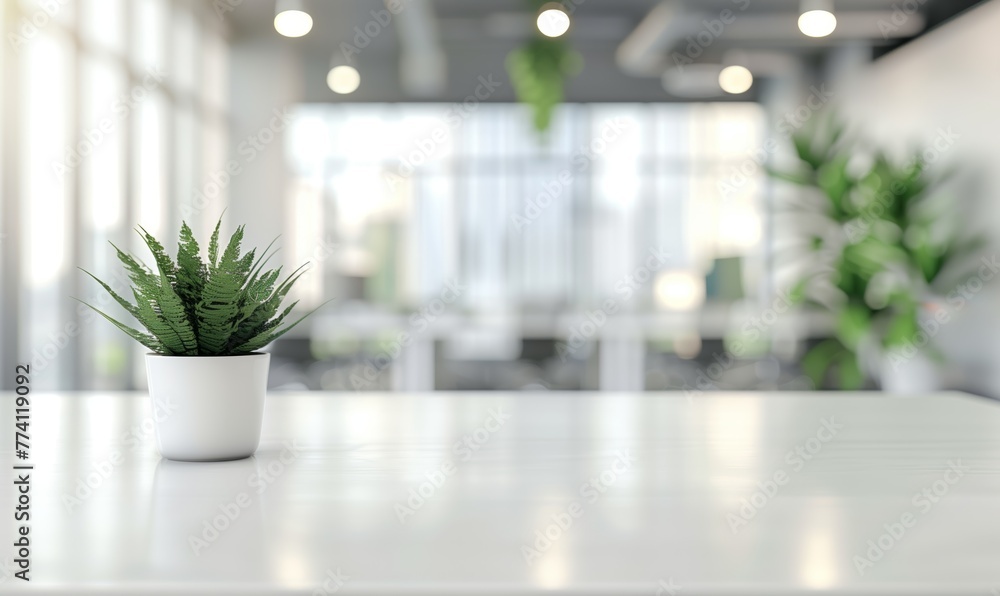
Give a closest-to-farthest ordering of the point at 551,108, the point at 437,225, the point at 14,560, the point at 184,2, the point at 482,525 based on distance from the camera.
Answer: the point at 14,560
the point at 482,525
the point at 551,108
the point at 184,2
the point at 437,225

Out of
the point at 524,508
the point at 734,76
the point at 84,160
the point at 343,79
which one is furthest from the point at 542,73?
the point at 524,508

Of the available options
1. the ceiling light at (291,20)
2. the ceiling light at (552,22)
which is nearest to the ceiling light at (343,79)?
the ceiling light at (291,20)

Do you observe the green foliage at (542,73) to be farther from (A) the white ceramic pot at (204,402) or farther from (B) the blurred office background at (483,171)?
(A) the white ceramic pot at (204,402)

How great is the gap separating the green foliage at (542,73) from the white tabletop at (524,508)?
479 centimetres

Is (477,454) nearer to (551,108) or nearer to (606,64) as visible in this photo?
(551,108)

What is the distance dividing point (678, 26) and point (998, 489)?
6028mm

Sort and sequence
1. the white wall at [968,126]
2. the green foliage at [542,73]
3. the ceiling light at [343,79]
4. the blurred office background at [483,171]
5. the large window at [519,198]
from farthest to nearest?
1. the large window at [519,198]
2. the ceiling light at [343,79]
3. the green foliage at [542,73]
4. the blurred office background at [483,171]
5. the white wall at [968,126]

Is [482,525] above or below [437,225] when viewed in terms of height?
below

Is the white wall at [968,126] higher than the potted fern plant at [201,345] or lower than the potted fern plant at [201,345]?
higher

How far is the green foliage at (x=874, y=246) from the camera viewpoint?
4641mm

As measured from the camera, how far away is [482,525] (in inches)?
30.1

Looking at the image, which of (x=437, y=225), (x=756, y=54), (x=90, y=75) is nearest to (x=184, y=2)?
(x=90, y=75)

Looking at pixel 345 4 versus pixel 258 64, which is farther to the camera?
pixel 258 64

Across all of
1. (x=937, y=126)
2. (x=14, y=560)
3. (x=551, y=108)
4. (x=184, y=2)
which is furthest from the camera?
(x=184, y=2)
